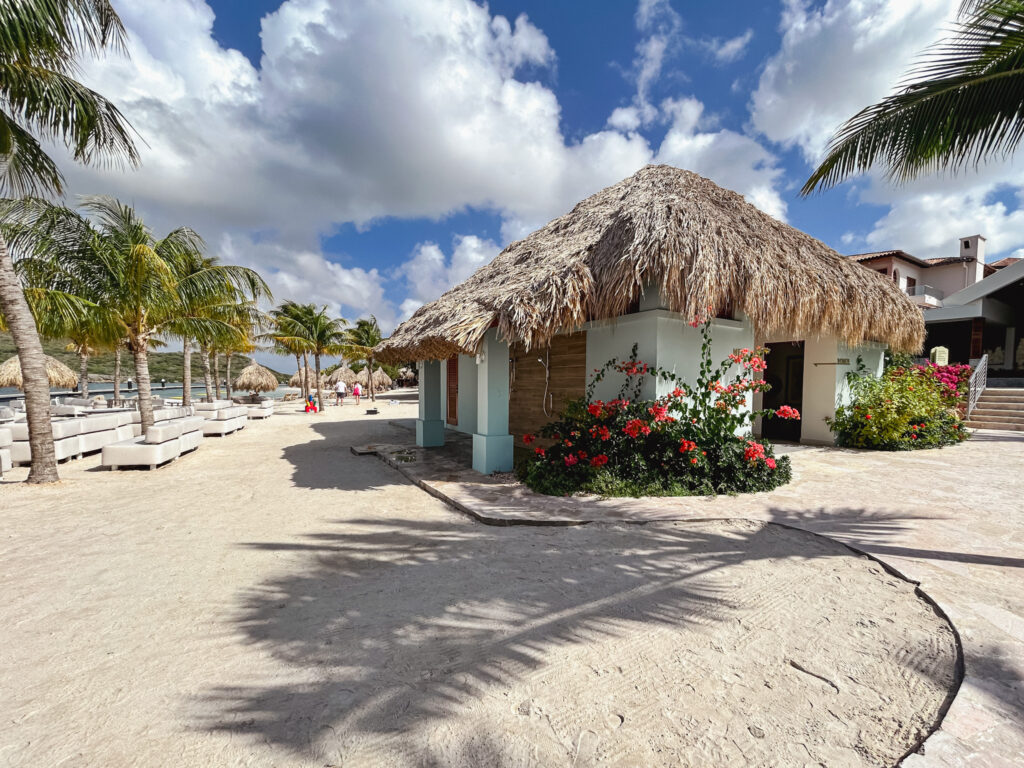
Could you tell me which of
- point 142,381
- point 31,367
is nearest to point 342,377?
point 142,381

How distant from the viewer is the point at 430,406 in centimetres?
991

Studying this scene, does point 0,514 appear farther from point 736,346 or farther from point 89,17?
point 736,346

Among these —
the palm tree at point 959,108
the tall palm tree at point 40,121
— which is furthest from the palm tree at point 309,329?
the palm tree at point 959,108

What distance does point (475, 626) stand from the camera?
274 centimetres

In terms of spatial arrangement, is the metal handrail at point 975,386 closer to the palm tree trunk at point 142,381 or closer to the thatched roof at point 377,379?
the palm tree trunk at point 142,381

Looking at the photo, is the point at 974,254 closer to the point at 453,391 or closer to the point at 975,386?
the point at 975,386

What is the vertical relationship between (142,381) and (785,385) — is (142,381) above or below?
above

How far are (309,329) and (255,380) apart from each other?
27.3ft

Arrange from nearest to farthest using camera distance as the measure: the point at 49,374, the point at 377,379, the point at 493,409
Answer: the point at 493,409, the point at 49,374, the point at 377,379

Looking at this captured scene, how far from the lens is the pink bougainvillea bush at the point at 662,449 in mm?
5621

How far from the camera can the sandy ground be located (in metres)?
1.87

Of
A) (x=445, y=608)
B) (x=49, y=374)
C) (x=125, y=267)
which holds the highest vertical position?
(x=125, y=267)

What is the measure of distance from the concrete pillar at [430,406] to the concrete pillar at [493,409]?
3016 millimetres

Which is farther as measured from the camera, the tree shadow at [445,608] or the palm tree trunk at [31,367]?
the palm tree trunk at [31,367]
